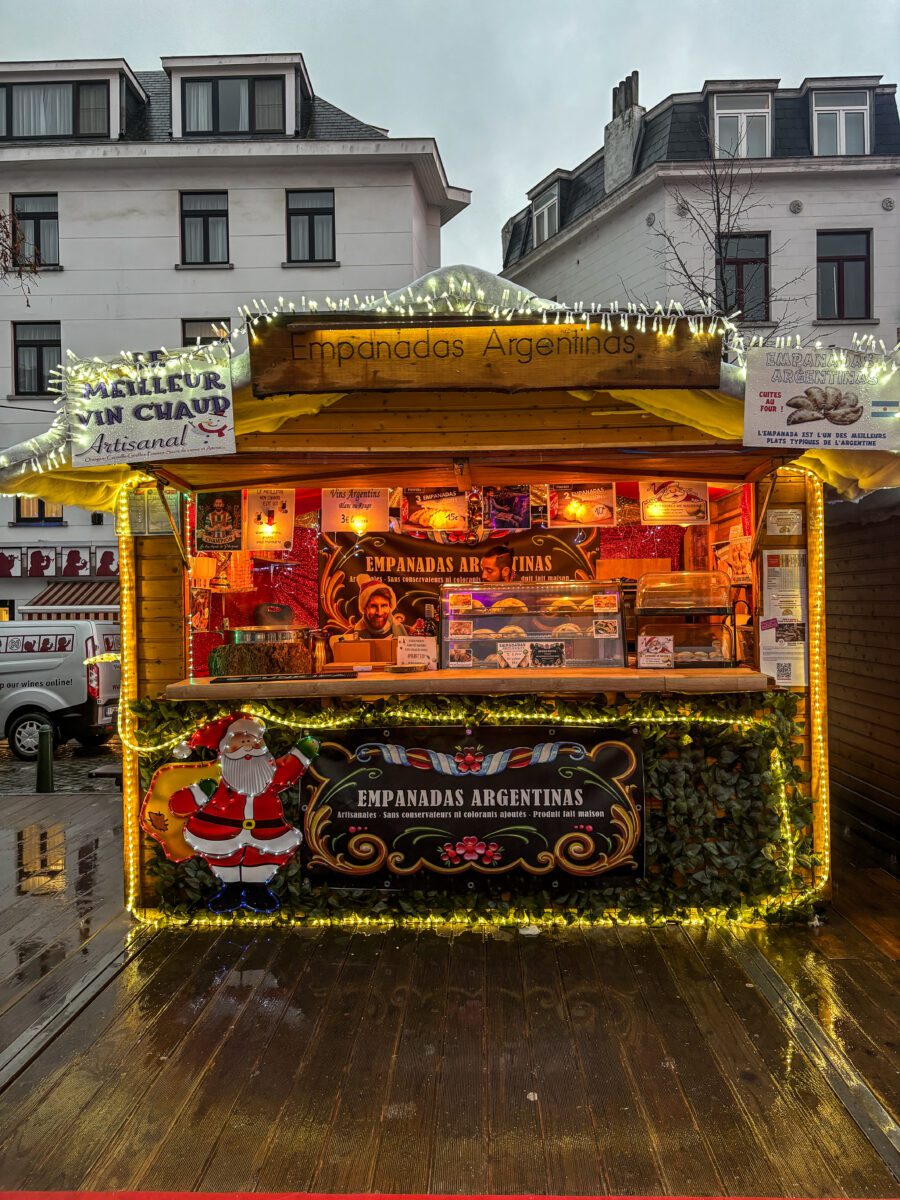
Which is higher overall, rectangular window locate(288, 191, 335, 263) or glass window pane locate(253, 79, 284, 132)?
glass window pane locate(253, 79, 284, 132)

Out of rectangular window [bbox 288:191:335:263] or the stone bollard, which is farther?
rectangular window [bbox 288:191:335:263]

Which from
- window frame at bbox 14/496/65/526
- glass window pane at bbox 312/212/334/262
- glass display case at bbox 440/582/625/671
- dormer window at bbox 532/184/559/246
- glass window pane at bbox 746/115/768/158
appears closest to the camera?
glass display case at bbox 440/582/625/671

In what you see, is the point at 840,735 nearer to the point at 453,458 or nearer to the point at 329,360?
the point at 453,458

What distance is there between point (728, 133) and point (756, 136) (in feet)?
2.13

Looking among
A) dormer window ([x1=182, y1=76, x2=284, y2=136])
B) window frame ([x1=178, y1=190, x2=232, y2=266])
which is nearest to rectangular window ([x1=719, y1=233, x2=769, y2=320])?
dormer window ([x1=182, y1=76, x2=284, y2=136])

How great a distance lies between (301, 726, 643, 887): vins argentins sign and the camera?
518 centimetres

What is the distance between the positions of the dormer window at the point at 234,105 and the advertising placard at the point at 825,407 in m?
18.8

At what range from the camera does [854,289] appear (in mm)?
18312

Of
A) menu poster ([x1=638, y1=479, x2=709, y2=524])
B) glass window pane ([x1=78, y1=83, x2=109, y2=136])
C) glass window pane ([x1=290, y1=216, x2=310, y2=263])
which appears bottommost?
menu poster ([x1=638, y1=479, x2=709, y2=524])

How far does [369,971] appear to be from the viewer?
459 cm

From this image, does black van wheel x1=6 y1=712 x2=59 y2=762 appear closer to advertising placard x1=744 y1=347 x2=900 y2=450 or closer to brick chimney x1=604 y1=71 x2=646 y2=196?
advertising placard x1=744 y1=347 x2=900 y2=450

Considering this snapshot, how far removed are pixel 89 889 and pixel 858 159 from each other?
19233 mm

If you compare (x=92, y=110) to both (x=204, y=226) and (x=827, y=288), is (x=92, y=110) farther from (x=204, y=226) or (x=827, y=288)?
(x=827, y=288)

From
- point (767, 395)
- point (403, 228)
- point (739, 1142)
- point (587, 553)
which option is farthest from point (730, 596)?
point (403, 228)
